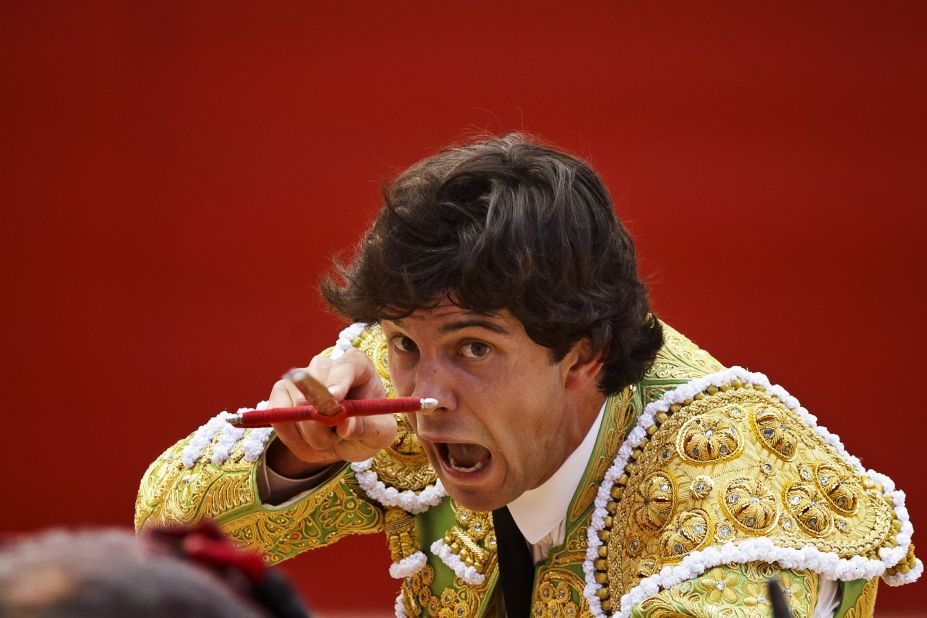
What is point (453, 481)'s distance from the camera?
2123 mm

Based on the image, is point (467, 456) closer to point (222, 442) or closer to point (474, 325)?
point (474, 325)

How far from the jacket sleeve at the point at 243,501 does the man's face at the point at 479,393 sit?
38 centimetres

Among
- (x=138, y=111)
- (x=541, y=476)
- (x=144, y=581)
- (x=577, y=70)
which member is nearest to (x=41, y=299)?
(x=138, y=111)

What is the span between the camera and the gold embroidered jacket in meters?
1.92

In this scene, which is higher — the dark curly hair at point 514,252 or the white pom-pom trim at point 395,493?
the dark curly hair at point 514,252

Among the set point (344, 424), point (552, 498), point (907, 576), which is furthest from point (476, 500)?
point (907, 576)

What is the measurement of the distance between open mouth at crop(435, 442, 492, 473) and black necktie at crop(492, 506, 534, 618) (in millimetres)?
193

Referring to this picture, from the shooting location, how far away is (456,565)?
237 centimetres

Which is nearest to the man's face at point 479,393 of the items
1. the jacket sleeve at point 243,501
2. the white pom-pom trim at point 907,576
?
the jacket sleeve at point 243,501

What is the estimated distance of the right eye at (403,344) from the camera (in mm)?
2113

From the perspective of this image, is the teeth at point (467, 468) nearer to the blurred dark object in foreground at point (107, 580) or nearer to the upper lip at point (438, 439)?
the upper lip at point (438, 439)

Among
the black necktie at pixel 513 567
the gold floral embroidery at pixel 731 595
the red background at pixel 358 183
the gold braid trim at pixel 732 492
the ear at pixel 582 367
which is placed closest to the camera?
the gold floral embroidery at pixel 731 595

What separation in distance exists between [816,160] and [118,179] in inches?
101

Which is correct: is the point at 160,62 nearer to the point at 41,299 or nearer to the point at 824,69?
the point at 41,299
